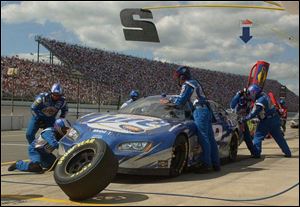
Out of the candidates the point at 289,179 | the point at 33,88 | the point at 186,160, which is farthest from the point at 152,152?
the point at 33,88

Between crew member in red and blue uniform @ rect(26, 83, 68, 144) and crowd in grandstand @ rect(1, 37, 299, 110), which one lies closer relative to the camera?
crew member in red and blue uniform @ rect(26, 83, 68, 144)

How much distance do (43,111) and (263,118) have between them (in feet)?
14.9

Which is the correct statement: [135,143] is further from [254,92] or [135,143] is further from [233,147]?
[254,92]

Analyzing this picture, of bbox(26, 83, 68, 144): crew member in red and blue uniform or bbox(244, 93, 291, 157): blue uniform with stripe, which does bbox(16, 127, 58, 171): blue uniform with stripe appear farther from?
bbox(244, 93, 291, 157): blue uniform with stripe

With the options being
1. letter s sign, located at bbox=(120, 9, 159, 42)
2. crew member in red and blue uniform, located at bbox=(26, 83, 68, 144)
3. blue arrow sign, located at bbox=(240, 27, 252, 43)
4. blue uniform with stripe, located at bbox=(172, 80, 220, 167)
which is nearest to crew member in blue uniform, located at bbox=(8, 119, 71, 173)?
crew member in red and blue uniform, located at bbox=(26, 83, 68, 144)

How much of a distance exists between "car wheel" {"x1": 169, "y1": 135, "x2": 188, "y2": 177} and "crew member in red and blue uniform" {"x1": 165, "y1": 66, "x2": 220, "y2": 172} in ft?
1.71

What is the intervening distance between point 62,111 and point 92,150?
3.75m

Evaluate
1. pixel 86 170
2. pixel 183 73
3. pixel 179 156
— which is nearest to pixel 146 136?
pixel 179 156

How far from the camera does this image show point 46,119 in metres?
8.77

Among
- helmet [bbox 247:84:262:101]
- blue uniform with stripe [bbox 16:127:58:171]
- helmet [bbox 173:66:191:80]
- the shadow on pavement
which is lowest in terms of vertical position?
the shadow on pavement

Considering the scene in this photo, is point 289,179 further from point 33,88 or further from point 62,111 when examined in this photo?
point 33,88

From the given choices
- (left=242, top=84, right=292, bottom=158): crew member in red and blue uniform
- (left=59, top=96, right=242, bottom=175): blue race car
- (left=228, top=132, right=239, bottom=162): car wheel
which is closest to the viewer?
(left=59, top=96, right=242, bottom=175): blue race car

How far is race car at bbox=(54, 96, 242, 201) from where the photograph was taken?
559 cm

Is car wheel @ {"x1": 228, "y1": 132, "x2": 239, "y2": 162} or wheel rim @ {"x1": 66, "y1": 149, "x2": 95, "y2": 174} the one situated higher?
wheel rim @ {"x1": 66, "y1": 149, "x2": 95, "y2": 174}
